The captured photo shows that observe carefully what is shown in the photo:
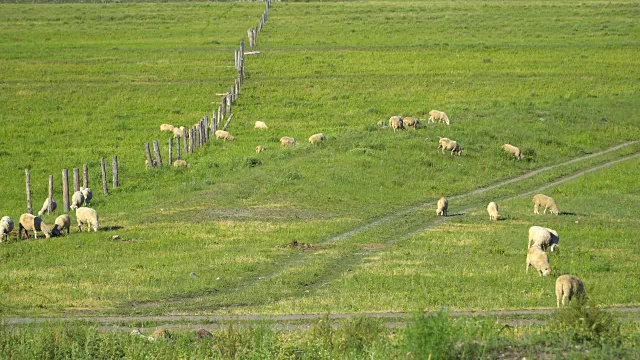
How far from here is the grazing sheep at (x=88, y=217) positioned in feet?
91.7

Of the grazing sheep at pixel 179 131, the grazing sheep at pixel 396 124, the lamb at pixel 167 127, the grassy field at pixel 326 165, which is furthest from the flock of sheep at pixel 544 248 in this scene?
the lamb at pixel 167 127

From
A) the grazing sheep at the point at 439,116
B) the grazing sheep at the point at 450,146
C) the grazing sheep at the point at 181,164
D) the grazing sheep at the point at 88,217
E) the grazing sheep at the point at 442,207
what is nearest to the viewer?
the grazing sheep at the point at 88,217

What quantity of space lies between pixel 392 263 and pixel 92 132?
2803cm

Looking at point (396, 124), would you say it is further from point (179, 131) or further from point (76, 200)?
point (76, 200)

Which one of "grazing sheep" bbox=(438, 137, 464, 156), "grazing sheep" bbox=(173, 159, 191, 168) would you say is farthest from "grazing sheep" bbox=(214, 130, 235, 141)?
"grazing sheep" bbox=(438, 137, 464, 156)

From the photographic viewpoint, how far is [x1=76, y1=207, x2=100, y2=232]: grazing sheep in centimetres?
2794

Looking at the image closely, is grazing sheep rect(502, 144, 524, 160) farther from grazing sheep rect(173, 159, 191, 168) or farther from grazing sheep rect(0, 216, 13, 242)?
grazing sheep rect(0, 216, 13, 242)

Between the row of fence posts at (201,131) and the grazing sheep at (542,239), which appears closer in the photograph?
the grazing sheep at (542,239)

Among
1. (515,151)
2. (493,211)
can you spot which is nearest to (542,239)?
(493,211)

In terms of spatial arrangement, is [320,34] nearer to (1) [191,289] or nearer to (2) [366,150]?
(2) [366,150]

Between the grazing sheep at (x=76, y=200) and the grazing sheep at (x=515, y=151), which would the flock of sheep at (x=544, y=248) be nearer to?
the grazing sheep at (x=515, y=151)

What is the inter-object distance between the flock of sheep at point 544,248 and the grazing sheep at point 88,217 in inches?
402

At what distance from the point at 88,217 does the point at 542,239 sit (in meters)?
12.6

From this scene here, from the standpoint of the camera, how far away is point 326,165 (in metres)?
36.8
